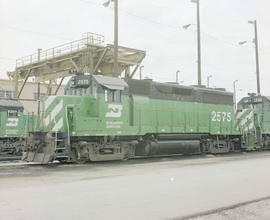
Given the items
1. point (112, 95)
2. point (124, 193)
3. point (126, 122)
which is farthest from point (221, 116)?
point (124, 193)

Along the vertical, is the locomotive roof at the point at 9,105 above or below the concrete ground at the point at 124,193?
above

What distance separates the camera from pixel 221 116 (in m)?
17.5

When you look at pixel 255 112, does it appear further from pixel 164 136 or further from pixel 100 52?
pixel 100 52

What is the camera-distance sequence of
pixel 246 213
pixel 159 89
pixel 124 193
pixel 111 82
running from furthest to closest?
pixel 159 89, pixel 111 82, pixel 124 193, pixel 246 213

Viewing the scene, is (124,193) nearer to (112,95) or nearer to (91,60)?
(112,95)

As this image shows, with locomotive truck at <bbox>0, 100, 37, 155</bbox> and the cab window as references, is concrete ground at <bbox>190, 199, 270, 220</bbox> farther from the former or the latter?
locomotive truck at <bbox>0, 100, 37, 155</bbox>

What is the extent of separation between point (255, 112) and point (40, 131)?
1341cm

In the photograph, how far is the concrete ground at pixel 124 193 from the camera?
194 inches

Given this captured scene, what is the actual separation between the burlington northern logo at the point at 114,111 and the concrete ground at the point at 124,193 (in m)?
3.49

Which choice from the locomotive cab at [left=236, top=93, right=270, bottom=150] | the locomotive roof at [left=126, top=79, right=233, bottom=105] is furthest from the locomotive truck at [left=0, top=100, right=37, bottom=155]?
the locomotive cab at [left=236, top=93, right=270, bottom=150]

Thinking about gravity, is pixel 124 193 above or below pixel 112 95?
below

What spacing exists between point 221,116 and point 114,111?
7400mm

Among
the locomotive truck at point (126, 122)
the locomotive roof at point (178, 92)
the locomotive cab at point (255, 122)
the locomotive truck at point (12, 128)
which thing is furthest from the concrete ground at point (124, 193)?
the locomotive cab at point (255, 122)

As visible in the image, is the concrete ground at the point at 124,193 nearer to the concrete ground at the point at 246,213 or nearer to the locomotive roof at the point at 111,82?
the concrete ground at the point at 246,213
